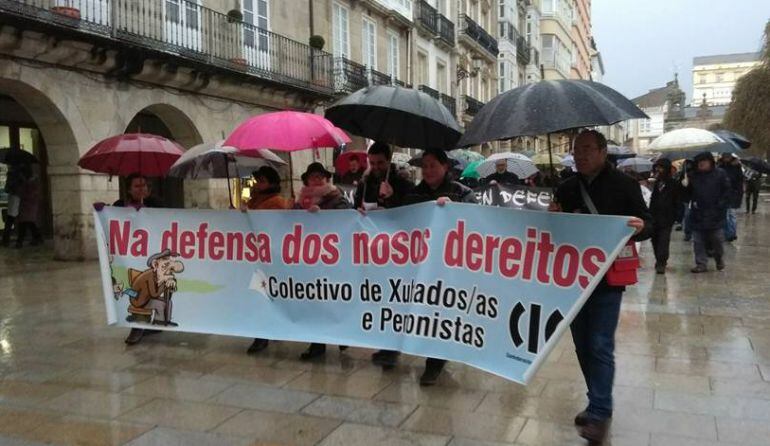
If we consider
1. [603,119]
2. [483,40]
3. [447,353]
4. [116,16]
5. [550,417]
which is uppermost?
[483,40]

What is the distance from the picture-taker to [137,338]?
19.7 ft

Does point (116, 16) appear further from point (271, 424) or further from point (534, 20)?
point (534, 20)

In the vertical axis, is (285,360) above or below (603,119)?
below

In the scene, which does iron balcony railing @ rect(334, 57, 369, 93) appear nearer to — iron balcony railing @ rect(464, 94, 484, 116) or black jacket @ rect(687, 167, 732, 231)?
black jacket @ rect(687, 167, 732, 231)

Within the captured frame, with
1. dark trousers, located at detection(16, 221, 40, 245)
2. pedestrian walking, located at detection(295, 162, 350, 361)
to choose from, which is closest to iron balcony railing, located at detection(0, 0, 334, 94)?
dark trousers, located at detection(16, 221, 40, 245)

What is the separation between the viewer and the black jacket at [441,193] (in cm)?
486

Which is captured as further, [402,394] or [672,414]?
[402,394]

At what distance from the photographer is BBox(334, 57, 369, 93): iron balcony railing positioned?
2019 centimetres

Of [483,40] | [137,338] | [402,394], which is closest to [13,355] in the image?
[137,338]

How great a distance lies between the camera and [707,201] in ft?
31.7

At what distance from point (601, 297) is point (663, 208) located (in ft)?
22.7

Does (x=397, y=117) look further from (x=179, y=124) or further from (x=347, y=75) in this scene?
(x=347, y=75)

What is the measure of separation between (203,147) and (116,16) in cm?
761

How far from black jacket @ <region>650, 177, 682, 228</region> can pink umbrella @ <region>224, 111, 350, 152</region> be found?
598 cm
